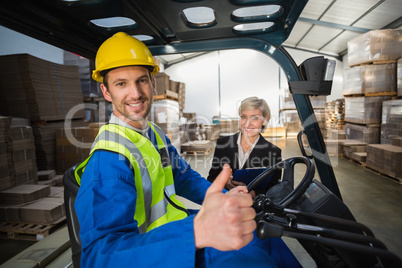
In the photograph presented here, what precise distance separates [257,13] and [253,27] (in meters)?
0.18

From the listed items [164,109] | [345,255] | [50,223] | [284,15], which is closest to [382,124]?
[164,109]

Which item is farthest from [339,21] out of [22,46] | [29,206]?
[29,206]

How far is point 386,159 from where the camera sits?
530cm

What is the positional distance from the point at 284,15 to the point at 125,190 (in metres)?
1.56

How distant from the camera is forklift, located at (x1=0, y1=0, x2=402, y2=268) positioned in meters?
1.11

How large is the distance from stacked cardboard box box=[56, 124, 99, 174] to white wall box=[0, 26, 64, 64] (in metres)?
2.18

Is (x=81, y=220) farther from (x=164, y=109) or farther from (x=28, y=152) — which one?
(x=164, y=109)

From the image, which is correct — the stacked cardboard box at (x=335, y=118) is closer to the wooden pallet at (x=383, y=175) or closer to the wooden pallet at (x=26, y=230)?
the wooden pallet at (x=383, y=175)

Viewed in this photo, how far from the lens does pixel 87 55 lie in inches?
78.4

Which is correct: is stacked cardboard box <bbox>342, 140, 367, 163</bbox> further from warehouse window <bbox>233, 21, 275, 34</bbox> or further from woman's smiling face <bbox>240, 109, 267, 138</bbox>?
warehouse window <bbox>233, 21, 275, 34</bbox>

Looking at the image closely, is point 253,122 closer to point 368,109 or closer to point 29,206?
point 29,206

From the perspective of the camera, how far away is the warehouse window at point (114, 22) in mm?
1647

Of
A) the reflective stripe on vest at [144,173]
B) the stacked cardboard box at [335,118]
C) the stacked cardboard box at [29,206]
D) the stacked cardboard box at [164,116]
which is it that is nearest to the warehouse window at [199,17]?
the reflective stripe on vest at [144,173]

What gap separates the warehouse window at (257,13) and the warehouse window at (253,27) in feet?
0.31
